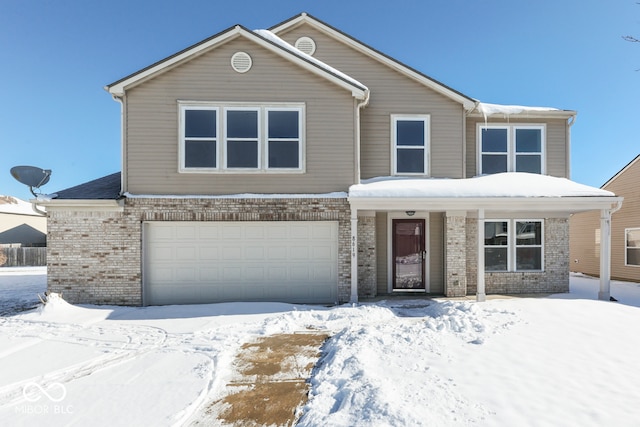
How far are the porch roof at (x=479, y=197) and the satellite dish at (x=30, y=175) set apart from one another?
8.47 m

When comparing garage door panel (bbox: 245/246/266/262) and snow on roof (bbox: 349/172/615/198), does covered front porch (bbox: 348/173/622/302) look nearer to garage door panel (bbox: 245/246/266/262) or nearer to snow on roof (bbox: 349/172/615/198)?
snow on roof (bbox: 349/172/615/198)

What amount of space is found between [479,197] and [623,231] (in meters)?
10.1

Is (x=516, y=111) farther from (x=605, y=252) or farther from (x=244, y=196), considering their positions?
(x=244, y=196)

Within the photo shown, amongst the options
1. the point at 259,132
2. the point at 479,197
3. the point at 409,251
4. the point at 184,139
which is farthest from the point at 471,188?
the point at 184,139

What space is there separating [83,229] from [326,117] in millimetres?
7236

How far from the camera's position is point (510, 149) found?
10.3 m

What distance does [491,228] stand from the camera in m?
10.1

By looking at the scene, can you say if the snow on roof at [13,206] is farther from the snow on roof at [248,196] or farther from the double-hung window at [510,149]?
the double-hung window at [510,149]

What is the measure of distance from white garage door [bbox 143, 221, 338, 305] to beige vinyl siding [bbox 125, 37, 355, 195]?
1088mm

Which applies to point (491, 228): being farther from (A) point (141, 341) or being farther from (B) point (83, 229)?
(B) point (83, 229)

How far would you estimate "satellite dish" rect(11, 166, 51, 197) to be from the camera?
8.27 meters

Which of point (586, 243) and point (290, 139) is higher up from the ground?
point (290, 139)

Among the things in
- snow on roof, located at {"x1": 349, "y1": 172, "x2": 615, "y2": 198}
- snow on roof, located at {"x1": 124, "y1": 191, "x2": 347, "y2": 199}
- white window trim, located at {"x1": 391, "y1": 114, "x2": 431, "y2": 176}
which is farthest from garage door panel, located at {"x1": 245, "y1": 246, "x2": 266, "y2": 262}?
white window trim, located at {"x1": 391, "y1": 114, "x2": 431, "y2": 176}

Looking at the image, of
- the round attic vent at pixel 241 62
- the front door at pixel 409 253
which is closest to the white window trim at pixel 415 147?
the front door at pixel 409 253
